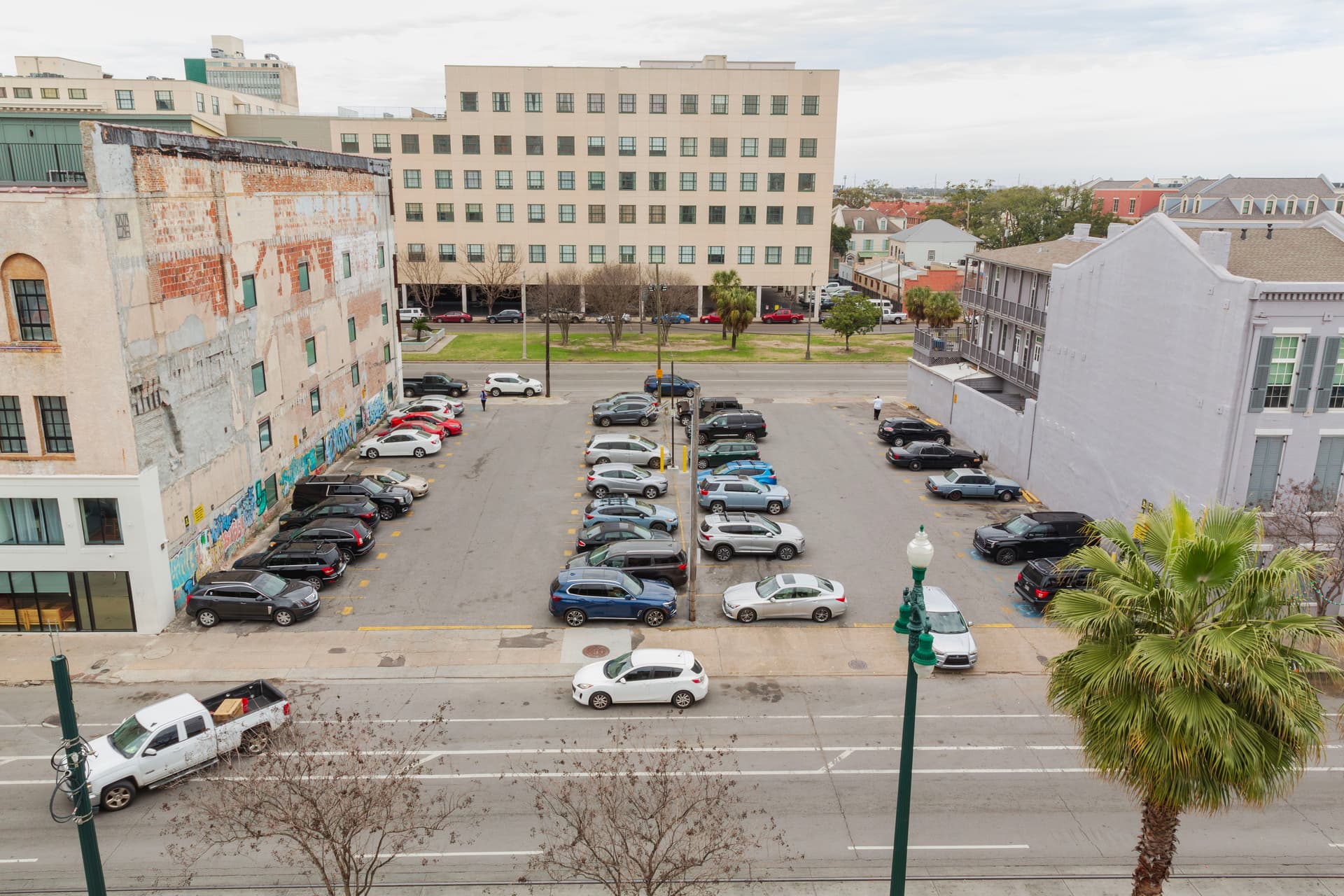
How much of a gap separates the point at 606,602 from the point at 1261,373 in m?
19.6

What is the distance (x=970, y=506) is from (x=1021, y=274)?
13.8 m

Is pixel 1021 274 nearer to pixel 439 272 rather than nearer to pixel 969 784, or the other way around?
pixel 969 784

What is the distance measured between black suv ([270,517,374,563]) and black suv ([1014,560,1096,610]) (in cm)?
2146

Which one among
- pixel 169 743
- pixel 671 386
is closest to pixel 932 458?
pixel 671 386

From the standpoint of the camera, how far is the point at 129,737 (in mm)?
18172

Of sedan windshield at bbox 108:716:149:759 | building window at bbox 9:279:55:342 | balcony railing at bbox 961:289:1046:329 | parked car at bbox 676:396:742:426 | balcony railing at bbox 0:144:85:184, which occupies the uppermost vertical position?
balcony railing at bbox 0:144:85:184

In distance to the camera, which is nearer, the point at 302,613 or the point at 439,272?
the point at 302,613

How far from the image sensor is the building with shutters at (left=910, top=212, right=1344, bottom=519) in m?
25.3

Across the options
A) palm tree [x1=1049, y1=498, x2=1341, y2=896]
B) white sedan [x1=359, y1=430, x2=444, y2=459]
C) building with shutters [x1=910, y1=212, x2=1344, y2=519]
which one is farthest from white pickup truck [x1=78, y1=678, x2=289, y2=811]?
white sedan [x1=359, y1=430, x2=444, y2=459]

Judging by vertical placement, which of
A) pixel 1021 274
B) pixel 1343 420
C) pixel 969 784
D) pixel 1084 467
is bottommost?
pixel 969 784

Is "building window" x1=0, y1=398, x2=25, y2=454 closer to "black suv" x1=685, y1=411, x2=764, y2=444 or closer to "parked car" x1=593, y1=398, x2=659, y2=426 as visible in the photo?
"parked car" x1=593, y1=398, x2=659, y2=426

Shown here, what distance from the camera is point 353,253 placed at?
44.2 meters

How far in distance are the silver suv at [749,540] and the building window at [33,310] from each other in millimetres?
20107

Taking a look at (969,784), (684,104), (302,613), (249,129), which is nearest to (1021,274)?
(969,784)
